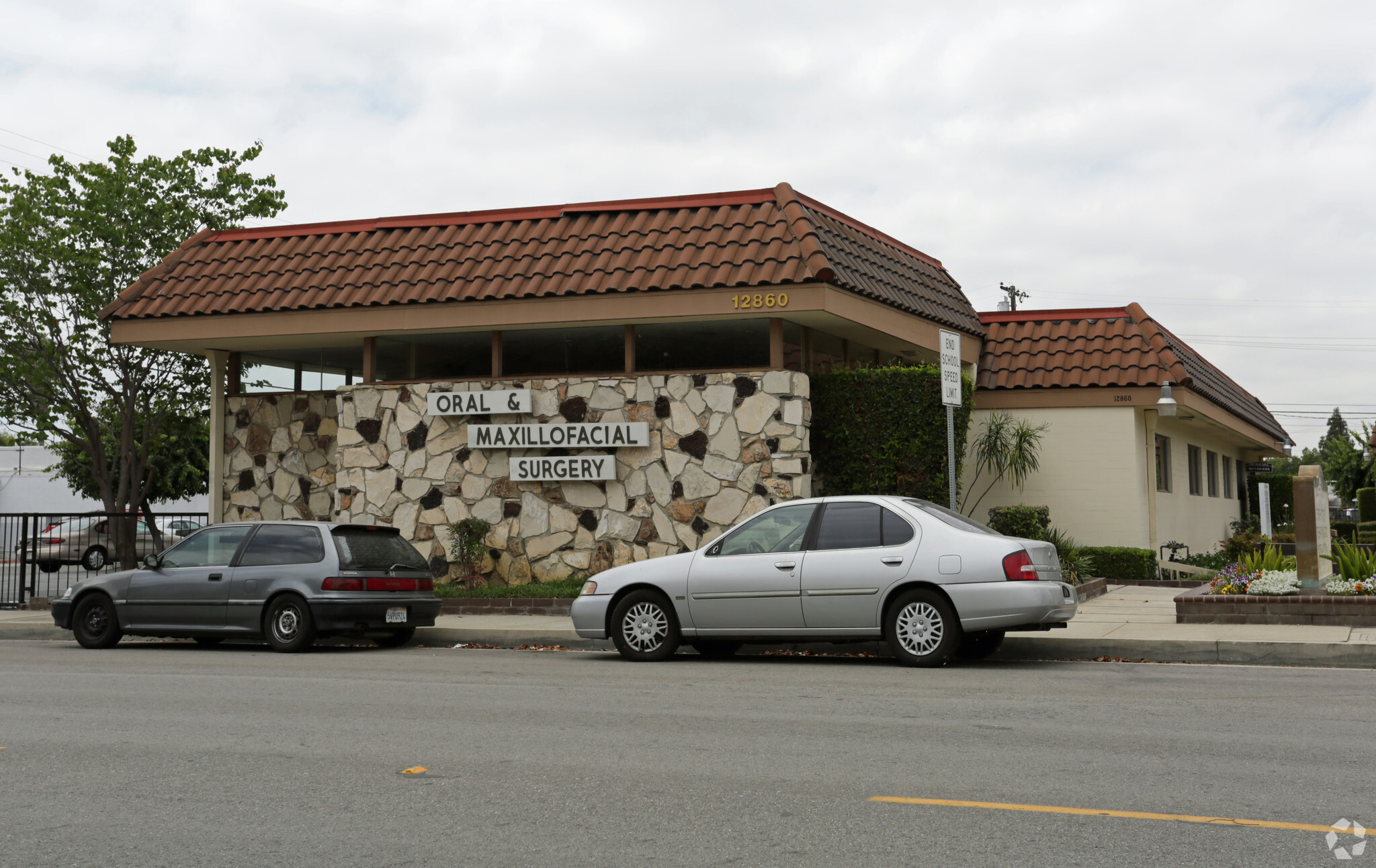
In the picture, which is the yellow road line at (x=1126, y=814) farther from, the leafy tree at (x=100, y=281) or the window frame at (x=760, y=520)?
the leafy tree at (x=100, y=281)

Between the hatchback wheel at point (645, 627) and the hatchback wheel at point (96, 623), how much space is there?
22.3 ft

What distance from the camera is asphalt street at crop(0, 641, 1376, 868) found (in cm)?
528

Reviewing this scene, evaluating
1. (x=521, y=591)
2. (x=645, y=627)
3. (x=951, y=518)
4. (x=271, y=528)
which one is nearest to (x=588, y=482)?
(x=521, y=591)

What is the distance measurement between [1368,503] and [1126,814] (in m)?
36.7

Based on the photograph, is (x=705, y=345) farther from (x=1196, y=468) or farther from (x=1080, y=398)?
(x=1196, y=468)

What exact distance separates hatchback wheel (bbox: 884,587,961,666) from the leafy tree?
14709 mm

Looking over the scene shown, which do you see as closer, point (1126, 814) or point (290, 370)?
→ point (1126, 814)

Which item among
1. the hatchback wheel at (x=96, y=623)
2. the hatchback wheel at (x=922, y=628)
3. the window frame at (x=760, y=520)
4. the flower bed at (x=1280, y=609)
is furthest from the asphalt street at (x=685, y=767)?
the hatchback wheel at (x=96, y=623)

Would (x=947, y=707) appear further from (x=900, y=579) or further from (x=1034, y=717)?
(x=900, y=579)

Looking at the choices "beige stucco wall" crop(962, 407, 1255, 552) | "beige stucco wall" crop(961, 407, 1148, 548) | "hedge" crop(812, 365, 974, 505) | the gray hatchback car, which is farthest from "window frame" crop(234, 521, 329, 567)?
"beige stucco wall" crop(961, 407, 1148, 548)

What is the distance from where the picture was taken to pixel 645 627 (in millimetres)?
12367

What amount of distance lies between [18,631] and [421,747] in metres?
12.2

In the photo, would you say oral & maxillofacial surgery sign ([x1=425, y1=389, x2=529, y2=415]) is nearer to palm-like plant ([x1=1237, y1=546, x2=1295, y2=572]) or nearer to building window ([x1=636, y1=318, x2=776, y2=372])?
building window ([x1=636, y1=318, x2=776, y2=372])

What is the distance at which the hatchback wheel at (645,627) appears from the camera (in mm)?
12289
